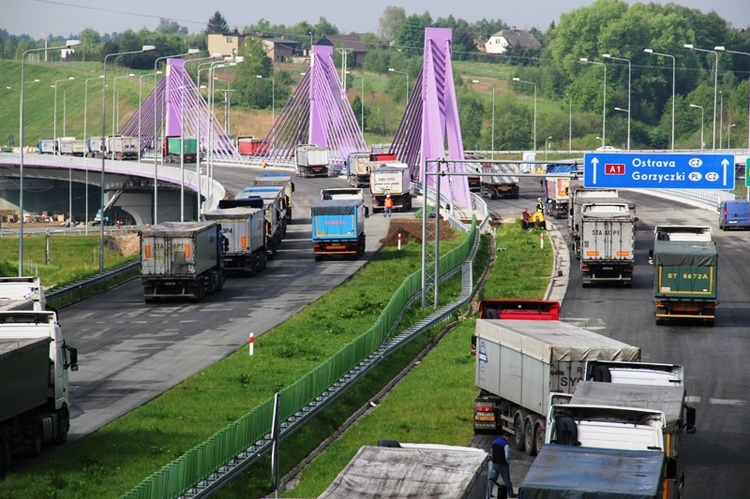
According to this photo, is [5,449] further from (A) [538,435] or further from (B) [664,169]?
(B) [664,169]

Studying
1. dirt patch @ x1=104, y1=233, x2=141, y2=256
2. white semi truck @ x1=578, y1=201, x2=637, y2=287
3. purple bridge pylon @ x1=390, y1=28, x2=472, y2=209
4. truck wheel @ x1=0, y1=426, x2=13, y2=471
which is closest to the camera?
truck wheel @ x1=0, y1=426, x2=13, y2=471

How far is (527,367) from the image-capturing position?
1099 inches

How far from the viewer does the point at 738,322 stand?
4572cm

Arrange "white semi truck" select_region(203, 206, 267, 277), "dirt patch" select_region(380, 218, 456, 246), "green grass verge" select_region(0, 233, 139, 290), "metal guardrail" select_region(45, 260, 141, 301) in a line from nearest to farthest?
"metal guardrail" select_region(45, 260, 141, 301) → "white semi truck" select_region(203, 206, 267, 277) → "dirt patch" select_region(380, 218, 456, 246) → "green grass verge" select_region(0, 233, 139, 290)

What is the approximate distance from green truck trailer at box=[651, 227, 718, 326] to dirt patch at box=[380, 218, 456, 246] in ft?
85.0

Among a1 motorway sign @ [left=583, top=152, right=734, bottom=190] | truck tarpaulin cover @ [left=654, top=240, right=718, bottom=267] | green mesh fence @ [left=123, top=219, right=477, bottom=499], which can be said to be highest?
a1 motorway sign @ [left=583, top=152, right=734, bottom=190]

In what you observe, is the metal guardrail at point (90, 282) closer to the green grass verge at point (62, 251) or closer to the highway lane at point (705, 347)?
the highway lane at point (705, 347)

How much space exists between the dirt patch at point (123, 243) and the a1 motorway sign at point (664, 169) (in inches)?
2236

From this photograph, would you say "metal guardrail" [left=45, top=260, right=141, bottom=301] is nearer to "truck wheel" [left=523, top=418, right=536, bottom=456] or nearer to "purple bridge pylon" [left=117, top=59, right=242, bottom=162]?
"truck wheel" [left=523, top=418, right=536, bottom=456]

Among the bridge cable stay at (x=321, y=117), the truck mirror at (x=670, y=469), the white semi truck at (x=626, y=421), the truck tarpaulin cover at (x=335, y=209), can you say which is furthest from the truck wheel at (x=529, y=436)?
the bridge cable stay at (x=321, y=117)

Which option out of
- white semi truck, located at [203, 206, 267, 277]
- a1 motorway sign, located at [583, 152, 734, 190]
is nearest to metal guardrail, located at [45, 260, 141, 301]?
white semi truck, located at [203, 206, 267, 277]

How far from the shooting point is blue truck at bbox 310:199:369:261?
203 feet

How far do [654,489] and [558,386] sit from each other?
10615 millimetres

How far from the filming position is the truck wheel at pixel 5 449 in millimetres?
25234
